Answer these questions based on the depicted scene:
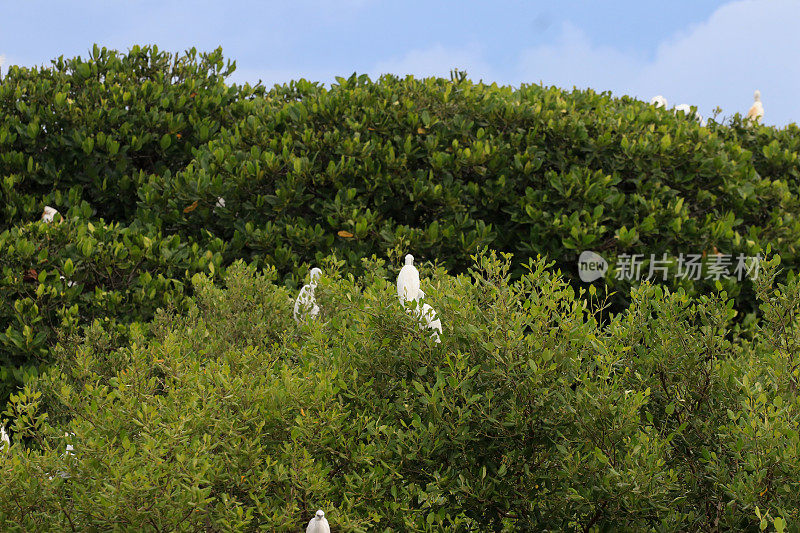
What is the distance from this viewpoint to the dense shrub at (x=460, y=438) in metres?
2.73

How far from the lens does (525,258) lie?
24.2 feet

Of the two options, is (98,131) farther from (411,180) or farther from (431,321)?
(431,321)

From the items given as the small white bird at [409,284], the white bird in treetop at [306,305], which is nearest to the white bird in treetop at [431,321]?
the small white bird at [409,284]

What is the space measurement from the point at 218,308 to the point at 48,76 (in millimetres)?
6127

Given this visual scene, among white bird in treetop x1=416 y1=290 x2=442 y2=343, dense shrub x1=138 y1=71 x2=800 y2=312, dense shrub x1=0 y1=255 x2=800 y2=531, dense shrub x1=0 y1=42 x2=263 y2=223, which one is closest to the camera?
dense shrub x1=0 y1=255 x2=800 y2=531

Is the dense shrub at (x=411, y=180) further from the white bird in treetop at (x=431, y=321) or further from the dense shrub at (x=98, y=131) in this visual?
the white bird in treetop at (x=431, y=321)

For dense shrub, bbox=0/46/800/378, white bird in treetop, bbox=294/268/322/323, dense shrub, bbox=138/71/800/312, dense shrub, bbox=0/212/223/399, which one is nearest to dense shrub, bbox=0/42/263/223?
dense shrub, bbox=0/46/800/378

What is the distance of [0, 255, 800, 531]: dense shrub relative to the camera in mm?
2727

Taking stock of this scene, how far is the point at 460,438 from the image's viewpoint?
9.56 feet

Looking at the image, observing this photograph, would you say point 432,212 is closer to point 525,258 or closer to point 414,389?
point 525,258

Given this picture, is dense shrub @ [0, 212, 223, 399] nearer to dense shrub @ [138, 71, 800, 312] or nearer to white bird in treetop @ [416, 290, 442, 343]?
dense shrub @ [138, 71, 800, 312]

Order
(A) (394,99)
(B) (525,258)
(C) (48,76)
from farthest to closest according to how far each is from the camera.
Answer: (C) (48,76) → (A) (394,99) → (B) (525,258)

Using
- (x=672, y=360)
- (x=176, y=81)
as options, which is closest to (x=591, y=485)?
(x=672, y=360)

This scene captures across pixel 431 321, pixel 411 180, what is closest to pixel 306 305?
pixel 431 321
